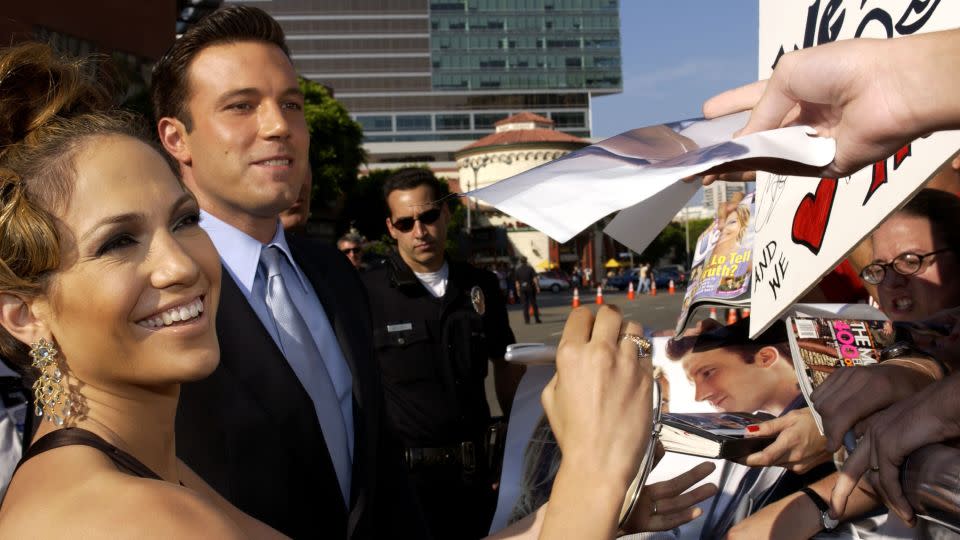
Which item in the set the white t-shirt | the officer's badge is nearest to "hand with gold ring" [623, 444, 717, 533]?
the officer's badge

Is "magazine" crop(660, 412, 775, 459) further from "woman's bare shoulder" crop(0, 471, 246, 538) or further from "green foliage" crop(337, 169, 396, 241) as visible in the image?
"green foliage" crop(337, 169, 396, 241)

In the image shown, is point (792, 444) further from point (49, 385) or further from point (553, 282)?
point (553, 282)

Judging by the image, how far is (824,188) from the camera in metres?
1.27

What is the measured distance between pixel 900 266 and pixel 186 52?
1.86 metres

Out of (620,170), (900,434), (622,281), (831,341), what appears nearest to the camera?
(620,170)

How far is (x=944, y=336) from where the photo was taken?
172 cm

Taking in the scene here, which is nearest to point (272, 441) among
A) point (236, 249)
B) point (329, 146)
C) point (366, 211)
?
point (236, 249)

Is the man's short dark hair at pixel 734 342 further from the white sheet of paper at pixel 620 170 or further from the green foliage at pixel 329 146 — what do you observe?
the green foliage at pixel 329 146

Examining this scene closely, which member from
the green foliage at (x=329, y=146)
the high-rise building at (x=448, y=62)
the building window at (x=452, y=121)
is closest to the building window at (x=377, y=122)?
the high-rise building at (x=448, y=62)

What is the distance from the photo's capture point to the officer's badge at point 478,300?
163 inches

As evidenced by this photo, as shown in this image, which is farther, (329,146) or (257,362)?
(329,146)

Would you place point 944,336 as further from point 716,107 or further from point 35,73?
point 35,73

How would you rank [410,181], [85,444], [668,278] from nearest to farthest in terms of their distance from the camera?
[85,444], [410,181], [668,278]

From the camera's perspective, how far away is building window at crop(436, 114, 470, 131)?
360 feet
